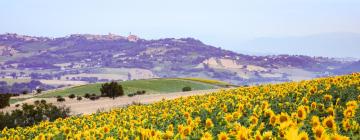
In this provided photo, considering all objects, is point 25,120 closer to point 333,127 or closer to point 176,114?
point 176,114

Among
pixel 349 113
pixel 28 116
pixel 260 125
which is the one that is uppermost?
pixel 349 113

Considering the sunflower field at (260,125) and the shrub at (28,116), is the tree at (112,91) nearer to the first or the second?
the shrub at (28,116)

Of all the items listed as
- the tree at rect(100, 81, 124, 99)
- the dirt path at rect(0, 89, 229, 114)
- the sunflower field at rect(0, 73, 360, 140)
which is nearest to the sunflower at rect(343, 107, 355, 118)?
the sunflower field at rect(0, 73, 360, 140)

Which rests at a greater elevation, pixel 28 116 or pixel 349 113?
pixel 349 113

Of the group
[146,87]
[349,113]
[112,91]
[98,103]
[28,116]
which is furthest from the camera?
[146,87]

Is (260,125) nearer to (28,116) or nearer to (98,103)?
(28,116)

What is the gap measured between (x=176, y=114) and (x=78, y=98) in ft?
108

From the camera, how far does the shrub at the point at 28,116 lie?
2385 centimetres

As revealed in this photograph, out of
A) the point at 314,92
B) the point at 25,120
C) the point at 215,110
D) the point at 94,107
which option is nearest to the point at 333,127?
the point at 215,110

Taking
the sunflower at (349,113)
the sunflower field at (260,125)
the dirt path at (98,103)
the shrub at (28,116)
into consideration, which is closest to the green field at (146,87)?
the dirt path at (98,103)

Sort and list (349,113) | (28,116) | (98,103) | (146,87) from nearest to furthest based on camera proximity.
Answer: (349,113) → (28,116) → (98,103) → (146,87)

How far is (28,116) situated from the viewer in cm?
2548

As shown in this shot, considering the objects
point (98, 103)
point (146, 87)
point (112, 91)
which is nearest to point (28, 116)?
point (98, 103)

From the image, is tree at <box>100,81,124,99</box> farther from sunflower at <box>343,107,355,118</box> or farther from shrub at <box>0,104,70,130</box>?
sunflower at <box>343,107,355,118</box>
